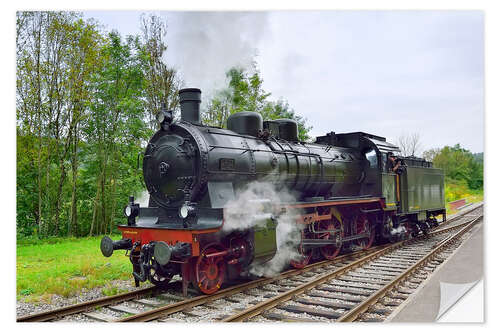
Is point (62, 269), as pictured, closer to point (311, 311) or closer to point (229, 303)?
point (229, 303)

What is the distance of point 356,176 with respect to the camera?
1023cm

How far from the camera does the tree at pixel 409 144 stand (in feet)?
33.9

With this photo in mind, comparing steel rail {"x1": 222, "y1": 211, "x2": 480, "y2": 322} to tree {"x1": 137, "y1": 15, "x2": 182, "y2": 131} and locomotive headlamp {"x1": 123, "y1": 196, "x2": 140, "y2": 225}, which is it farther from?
tree {"x1": 137, "y1": 15, "x2": 182, "y2": 131}

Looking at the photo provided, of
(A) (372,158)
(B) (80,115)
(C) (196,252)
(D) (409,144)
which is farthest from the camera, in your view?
(D) (409,144)

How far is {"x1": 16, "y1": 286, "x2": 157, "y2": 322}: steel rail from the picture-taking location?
15.5 ft

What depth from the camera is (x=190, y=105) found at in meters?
6.61

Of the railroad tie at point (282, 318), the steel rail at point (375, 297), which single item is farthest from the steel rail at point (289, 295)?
the steel rail at point (375, 297)

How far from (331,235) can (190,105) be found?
454 cm

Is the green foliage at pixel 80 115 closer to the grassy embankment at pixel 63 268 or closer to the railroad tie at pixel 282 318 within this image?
the grassy embankment at pixel 63 268

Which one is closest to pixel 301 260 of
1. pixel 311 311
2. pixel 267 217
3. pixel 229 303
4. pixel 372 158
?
pixel 267 217

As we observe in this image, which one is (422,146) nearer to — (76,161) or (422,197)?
(422,197)

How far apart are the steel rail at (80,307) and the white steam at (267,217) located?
1.67 m

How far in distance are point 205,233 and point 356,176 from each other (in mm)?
5988

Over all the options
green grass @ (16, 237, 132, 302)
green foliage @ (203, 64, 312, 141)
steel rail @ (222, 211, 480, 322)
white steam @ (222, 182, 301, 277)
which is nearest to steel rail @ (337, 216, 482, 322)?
steel rail @ (222, 211, 480, 322)
